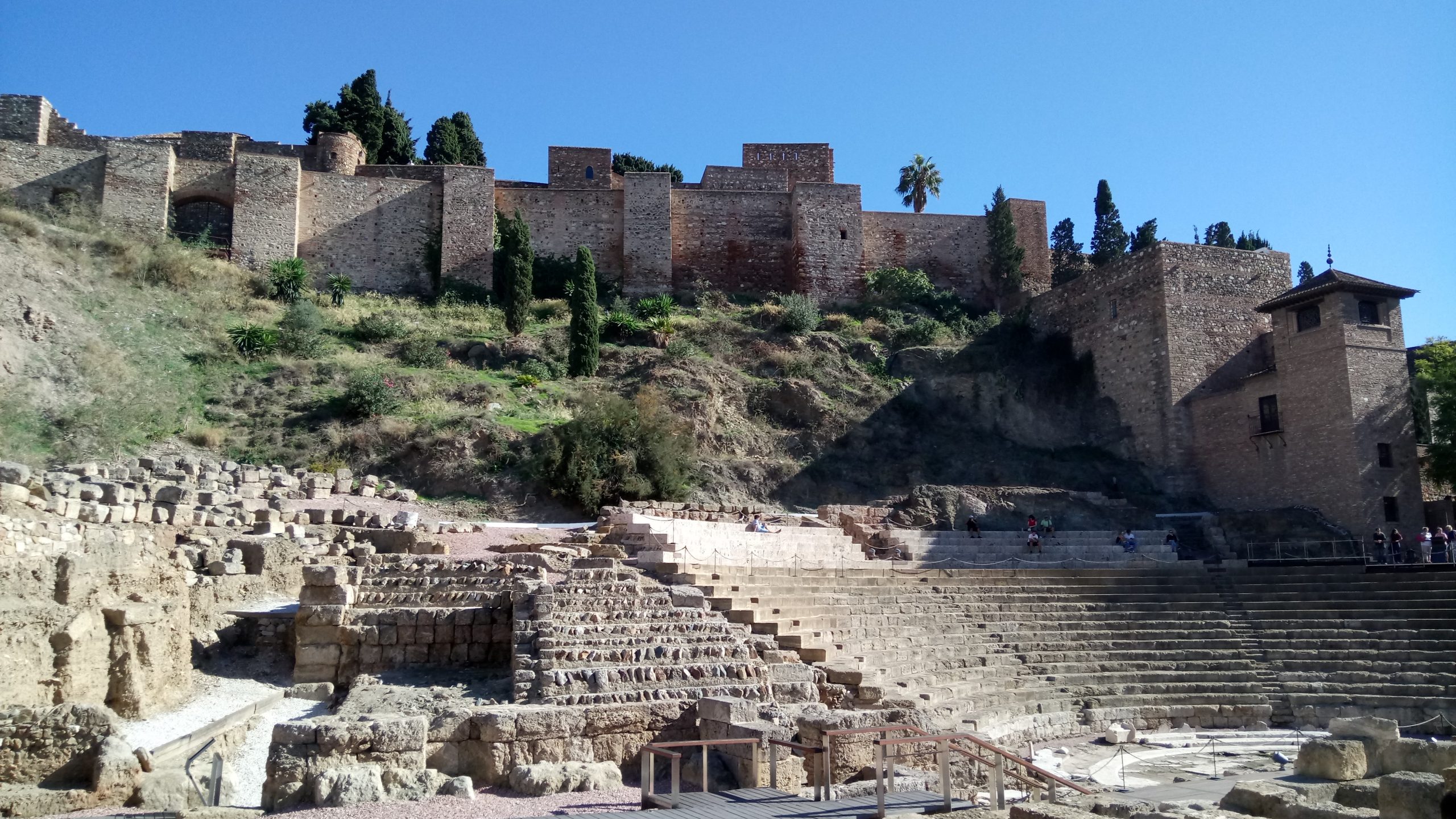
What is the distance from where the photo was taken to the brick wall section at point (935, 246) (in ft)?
119

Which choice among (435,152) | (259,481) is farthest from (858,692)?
(435,152)

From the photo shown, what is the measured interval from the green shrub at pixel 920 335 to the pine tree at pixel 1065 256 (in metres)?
8.45

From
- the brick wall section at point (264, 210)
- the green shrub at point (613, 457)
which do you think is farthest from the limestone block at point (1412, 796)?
the brick wall section at point (264, 210)

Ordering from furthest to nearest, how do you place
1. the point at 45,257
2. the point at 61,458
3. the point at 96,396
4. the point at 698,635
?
the point at 45,257, the point at 96,396, the point at 61,458, the point at 698,635

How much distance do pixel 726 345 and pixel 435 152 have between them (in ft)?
61.3

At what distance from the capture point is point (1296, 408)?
23797mm

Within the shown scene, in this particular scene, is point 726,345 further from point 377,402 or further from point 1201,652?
point 1201,652

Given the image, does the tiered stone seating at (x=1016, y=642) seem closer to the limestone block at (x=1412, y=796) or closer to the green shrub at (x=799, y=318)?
the limestone block at (x=1412, y=796)

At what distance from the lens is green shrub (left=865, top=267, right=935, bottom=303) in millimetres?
34125

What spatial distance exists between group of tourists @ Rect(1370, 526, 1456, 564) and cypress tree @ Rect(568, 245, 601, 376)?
19199mm

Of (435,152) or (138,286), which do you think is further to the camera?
(435,152)

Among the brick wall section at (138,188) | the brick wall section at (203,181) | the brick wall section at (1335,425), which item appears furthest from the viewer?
the brick wall section at (203,181)

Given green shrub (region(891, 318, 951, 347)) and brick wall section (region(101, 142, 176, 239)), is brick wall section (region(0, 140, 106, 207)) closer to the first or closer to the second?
brick wall section (region(101, 142, 176, 239))

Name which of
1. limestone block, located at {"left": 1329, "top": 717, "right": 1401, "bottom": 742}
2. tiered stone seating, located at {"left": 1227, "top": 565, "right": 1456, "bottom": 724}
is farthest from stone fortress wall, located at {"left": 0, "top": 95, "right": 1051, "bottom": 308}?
limestone block, located at {"left": 1329, "top": 717, "right": 1401, "bottom": 742}
